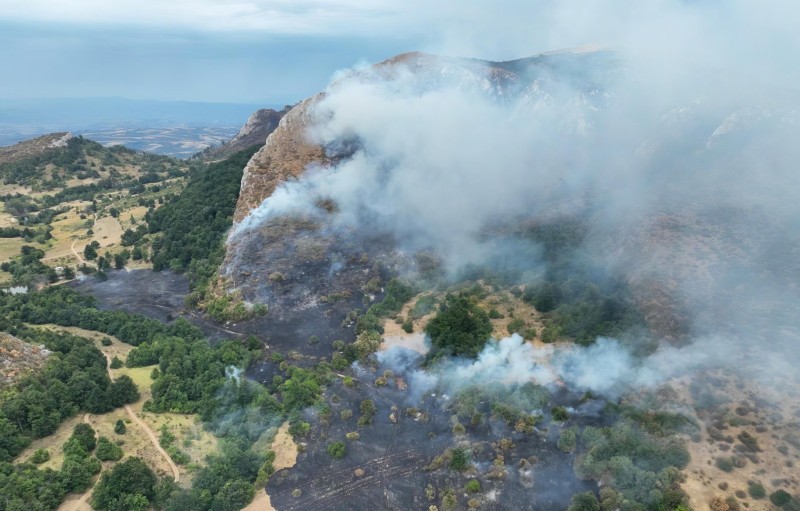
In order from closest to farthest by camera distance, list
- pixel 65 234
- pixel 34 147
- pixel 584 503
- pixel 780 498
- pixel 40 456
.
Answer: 1. pixel 780 498
2. pixel 584 503
3. pixel 40 456
4. pixel 65 234
5. pixel 34 147

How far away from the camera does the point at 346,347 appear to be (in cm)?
4841

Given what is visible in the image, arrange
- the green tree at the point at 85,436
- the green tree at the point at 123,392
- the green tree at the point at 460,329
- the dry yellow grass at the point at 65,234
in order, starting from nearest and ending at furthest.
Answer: the green tree at the point at 85,436, the green tree at the point at 123,392, the green tree at the point at 460,329, the dry yellow grass at the point at 65,234

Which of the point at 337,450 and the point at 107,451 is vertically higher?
the point at 107,451

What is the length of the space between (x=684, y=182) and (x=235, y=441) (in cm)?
6162

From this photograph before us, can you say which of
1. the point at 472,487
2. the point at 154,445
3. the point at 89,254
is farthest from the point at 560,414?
the point at 89,254

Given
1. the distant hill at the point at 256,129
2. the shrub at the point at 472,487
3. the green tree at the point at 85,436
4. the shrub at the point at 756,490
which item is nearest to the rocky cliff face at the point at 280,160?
the green tree at the point at 85,436

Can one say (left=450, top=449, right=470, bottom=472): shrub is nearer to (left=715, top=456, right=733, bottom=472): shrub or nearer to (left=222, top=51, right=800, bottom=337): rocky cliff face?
(left=715, top=456, right=733, bottom=472): shrub

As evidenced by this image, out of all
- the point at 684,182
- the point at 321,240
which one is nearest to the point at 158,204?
the point at 321,240

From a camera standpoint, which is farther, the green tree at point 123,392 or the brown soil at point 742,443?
the green tree at point 123,392

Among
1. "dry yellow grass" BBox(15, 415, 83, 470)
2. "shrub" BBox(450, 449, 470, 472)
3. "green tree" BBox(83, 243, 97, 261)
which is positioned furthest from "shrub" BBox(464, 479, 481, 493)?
"green tree" BBox(83, 243, 97, 261)

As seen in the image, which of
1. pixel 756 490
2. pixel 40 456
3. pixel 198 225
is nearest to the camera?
pixel 756 490

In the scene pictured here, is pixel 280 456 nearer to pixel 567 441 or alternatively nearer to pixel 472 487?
pixel 472 487

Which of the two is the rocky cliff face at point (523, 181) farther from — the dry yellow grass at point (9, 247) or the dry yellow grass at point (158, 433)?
the dry yellow grass at point (9, 247)

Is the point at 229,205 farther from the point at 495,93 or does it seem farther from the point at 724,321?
the point at 724,321
